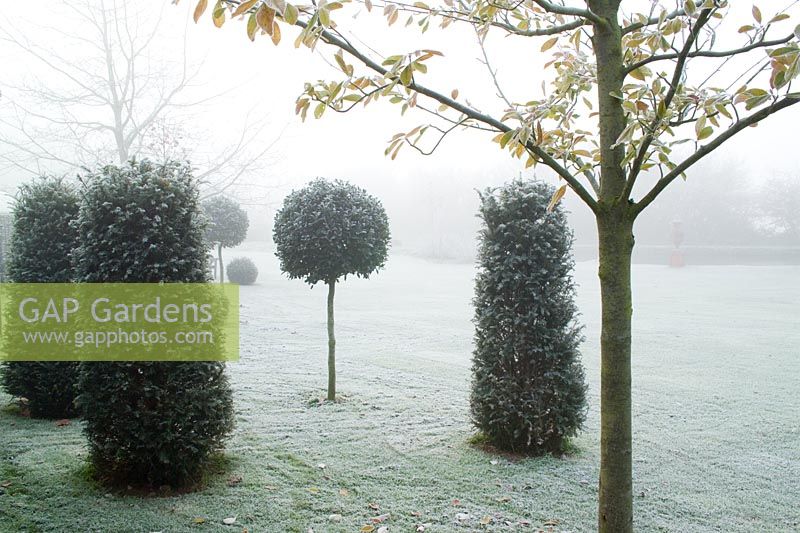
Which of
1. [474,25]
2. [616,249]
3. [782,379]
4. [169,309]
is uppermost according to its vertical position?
[474,25]

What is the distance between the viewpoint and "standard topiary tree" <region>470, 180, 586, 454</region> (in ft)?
13.4

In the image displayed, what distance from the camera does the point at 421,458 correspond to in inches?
160

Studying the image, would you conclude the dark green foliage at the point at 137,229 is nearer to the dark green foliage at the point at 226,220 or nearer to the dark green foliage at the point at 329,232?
the dark green foliage at the point at 329,232

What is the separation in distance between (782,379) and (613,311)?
6701 mm

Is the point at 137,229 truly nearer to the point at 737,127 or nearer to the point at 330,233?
the point at 330,233

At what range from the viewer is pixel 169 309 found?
323 centimetres

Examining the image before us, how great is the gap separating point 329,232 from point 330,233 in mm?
17

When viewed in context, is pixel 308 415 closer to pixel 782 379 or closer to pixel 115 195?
Answer: pixel 115 195

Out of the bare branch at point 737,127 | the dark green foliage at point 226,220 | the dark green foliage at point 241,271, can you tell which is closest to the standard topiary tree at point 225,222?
the dark green foliage at point 226,220

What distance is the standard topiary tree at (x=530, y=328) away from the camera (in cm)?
407

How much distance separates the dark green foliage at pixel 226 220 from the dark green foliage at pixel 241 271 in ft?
6.70

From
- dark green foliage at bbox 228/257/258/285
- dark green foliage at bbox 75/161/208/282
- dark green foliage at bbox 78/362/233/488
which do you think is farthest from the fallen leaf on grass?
dark green foliage at bbox 228/257/258/285

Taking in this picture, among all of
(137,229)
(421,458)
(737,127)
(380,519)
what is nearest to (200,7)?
(737,127)

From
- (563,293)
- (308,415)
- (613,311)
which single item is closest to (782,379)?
(563,293)
